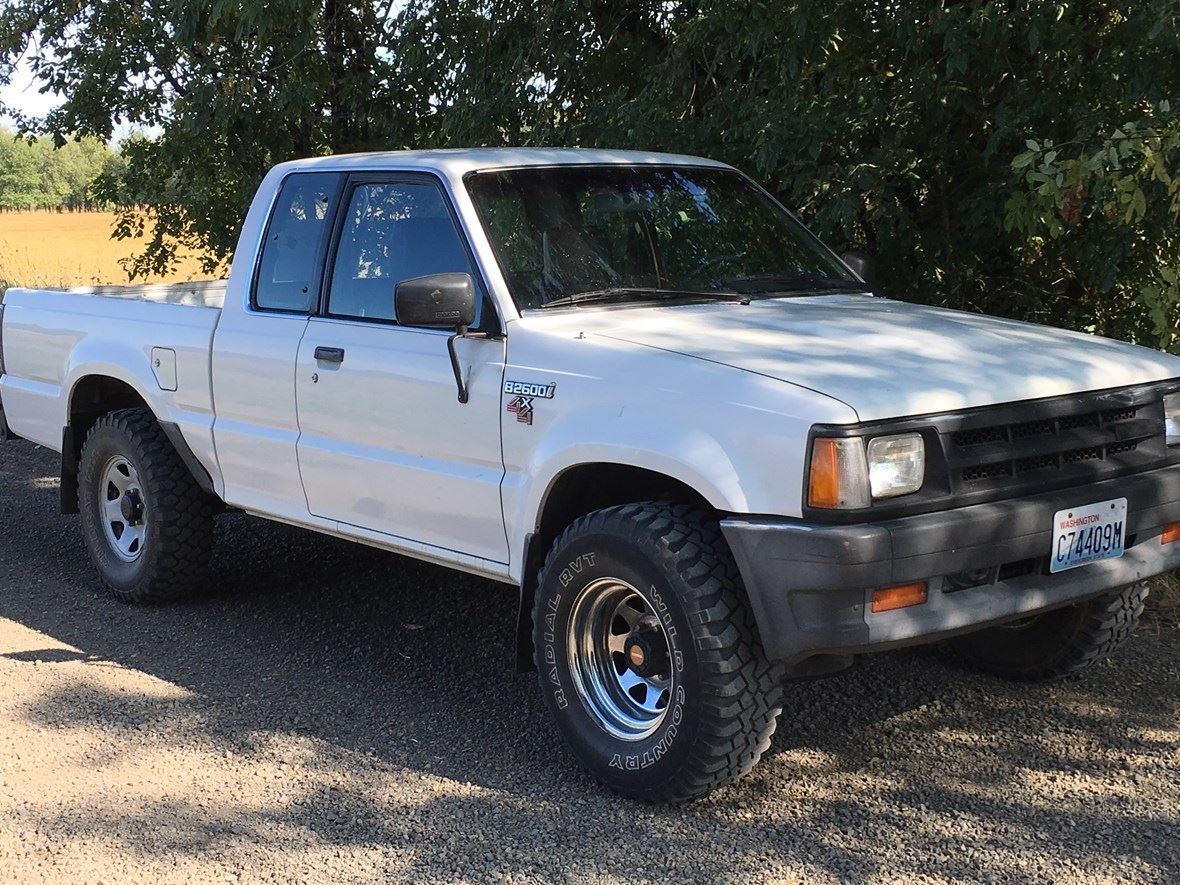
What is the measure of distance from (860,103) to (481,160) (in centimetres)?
261

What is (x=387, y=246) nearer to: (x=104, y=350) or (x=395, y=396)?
(x=395, y=396)

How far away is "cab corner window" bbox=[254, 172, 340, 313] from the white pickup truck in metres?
0.01

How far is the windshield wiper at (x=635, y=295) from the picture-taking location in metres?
4.73

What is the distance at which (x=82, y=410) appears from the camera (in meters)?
6.76

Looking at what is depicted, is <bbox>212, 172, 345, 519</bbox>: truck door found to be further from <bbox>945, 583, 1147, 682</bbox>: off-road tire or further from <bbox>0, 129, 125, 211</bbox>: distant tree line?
<bbox>0, 129, 125, 211</bbox>: distant tree line

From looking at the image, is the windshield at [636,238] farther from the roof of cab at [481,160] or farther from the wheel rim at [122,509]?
the wheel rim at [122,509]

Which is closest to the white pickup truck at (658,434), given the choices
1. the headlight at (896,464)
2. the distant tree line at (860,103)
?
the headlight at (896,464)

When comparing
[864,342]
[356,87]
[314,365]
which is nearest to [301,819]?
[314,365]

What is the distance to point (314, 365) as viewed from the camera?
5.26 metres

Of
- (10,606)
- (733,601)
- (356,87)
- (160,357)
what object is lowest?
(10,606)

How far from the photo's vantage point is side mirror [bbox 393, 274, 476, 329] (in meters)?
4.44

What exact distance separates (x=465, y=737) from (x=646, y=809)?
0.80 metres

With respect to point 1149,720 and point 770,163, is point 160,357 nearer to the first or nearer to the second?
point 770,163

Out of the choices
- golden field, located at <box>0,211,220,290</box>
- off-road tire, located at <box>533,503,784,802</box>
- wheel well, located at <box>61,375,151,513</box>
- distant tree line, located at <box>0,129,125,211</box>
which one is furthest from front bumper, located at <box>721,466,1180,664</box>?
distant tree line, located at <box>0,129,125,211</box>
